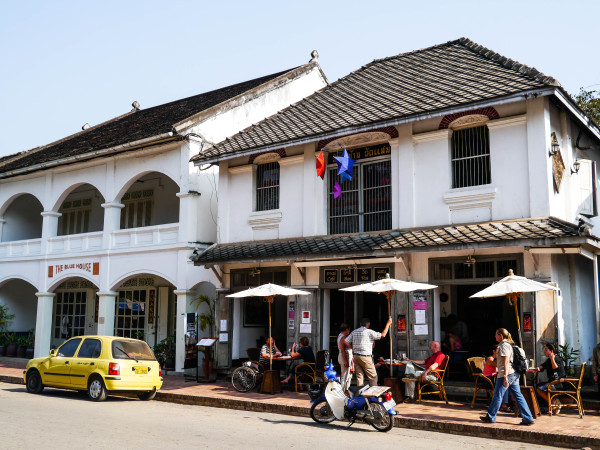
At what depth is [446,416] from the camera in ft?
35.4

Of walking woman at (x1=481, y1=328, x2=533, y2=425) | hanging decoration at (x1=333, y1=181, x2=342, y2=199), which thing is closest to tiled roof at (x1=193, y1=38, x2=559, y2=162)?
hanging decoration at (x1=333, y1=181, x2=342, y2=199)

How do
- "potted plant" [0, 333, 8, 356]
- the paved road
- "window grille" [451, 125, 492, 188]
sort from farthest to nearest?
"potted plant" [0, 333, 8, 356] < "window grille" [451, 125, 492, 188] < the paved road

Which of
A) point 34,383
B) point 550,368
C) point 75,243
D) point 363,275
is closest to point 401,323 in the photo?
point 363,275

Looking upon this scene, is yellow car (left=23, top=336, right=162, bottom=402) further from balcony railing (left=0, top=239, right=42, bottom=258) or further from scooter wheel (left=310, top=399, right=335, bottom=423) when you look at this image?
balcony railing (left=0, top=239, right=42, bottom=258)

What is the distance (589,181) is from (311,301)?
7.15 meters

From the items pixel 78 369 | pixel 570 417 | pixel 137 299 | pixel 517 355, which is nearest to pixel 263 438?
pixel 517 355

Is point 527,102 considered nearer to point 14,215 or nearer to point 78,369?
point 78,369

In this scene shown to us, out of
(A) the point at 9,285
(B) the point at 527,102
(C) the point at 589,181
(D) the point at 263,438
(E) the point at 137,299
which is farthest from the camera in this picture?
(A) the point at 9,285

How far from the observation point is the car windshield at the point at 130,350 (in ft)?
44.1

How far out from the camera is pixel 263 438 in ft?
29.2

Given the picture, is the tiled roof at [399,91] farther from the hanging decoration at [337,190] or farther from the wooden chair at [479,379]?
the wooden chair at [479,379]

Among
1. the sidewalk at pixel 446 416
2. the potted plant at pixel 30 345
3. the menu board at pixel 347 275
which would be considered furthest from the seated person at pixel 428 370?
the potted plant at pixel 30 345

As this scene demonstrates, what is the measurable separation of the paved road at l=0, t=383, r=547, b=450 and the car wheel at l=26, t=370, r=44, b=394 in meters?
2.09

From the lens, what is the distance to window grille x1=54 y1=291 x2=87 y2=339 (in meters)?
24.6
